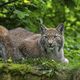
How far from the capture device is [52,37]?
950cm

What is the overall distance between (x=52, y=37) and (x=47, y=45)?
217 millimetres

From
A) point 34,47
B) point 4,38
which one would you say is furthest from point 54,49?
point 4,38

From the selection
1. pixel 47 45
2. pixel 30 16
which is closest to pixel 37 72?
pixel 47 45

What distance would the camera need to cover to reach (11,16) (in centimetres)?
1159

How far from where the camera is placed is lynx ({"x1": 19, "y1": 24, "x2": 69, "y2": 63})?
9469 millimetres

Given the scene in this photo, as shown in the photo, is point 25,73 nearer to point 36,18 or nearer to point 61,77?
point 61,77

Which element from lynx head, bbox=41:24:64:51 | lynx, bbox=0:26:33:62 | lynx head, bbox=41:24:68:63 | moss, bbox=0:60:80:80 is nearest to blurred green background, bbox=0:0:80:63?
lynx, bbox=0:26:33:62

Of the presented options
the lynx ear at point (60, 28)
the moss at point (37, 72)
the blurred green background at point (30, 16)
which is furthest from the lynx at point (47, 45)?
the moss at point (37, 72)

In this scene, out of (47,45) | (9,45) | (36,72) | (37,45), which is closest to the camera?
(36,72)

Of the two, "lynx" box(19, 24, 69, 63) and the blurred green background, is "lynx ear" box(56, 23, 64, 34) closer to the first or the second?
"lynx" box(19, 24, 69, 63)

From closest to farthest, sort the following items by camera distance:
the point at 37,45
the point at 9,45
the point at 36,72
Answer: the point at 36,72 < the point at 9,45 < the point at 37,45

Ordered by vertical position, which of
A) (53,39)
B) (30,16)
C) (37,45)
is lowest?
(37,45)

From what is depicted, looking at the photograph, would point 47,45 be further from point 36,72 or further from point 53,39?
point 36,72

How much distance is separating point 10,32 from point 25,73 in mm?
2443
